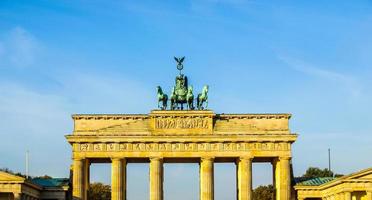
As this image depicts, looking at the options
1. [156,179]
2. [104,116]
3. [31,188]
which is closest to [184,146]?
[156,179]

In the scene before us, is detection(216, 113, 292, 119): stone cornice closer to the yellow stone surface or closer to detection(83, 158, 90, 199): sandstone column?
the yellow stone surface

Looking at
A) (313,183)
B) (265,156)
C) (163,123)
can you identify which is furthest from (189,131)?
(313,183)

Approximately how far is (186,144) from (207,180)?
4.80m

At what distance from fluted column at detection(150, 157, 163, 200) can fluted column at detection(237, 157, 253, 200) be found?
30.1 feet

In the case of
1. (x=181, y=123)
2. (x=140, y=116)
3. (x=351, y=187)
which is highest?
(x=140, y=116)

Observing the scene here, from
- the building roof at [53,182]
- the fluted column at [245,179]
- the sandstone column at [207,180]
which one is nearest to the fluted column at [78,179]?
the building roof at [53,182]

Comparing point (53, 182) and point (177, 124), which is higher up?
point (177, 124)

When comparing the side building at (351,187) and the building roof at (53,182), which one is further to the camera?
the building roof at (53,182)

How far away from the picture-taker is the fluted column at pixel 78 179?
91.9 metres

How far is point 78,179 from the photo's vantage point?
302ft

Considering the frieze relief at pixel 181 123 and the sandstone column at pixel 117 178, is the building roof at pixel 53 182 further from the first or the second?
the frieze relief at pixel 181 123

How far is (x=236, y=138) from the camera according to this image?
92.9m

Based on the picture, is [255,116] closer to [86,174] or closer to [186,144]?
[186,144]

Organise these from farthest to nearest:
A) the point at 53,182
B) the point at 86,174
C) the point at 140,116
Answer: the point at 53,182 < the point at 86,174 < the point at 140,116
